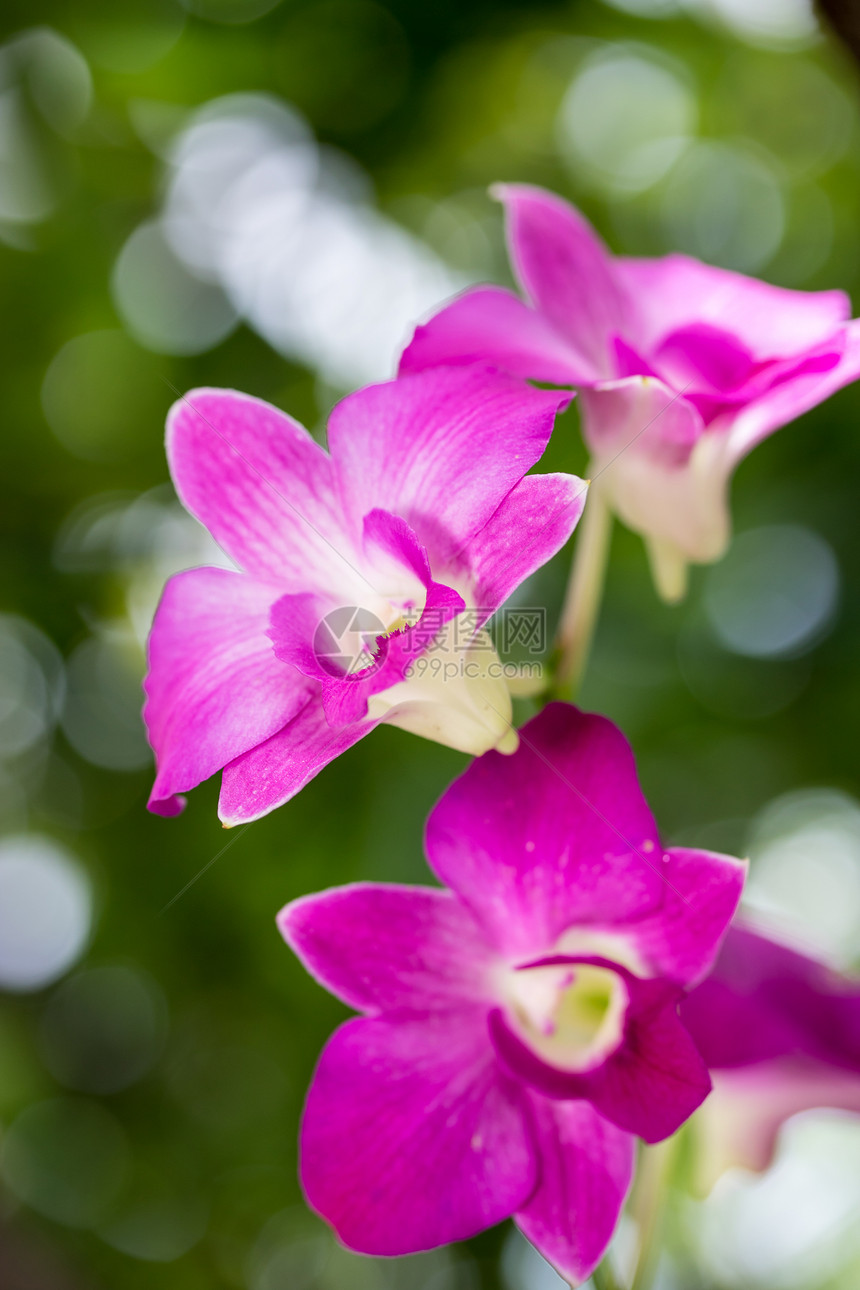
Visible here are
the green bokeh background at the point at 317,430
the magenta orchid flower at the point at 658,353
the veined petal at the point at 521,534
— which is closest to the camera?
the veined petal at the point at 521,534

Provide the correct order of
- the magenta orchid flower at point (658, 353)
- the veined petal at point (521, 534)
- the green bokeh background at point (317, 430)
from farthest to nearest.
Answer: the green bokeh background at point (317, 430) → the magenta orchid flower at point (658, 353) → the veined petal at point (521, 534)

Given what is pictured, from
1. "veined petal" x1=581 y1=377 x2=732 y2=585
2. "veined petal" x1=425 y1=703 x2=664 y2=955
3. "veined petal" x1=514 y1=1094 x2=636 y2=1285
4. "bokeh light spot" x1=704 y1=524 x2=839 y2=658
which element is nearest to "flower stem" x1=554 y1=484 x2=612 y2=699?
"veined petal" x1=581 y1=377 x2=732 y2=585

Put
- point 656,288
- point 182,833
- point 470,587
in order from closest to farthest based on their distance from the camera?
point 470,587 < point 656,288 < point 182,833

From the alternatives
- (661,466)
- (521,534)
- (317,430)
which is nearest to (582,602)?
(661,466)

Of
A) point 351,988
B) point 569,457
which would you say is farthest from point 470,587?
point 569,457

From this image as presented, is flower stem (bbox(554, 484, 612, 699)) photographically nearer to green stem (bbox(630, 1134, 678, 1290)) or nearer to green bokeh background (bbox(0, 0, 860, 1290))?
green stem (bbox(630, 1134, 678, 1290))

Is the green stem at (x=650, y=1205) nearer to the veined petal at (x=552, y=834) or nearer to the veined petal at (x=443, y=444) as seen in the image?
the veined petal at (x=552, y=834)

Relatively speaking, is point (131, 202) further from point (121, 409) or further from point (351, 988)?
point (351, 988)

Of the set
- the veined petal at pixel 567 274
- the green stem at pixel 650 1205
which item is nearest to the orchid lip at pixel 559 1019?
the green stem at pixel 650 1205
